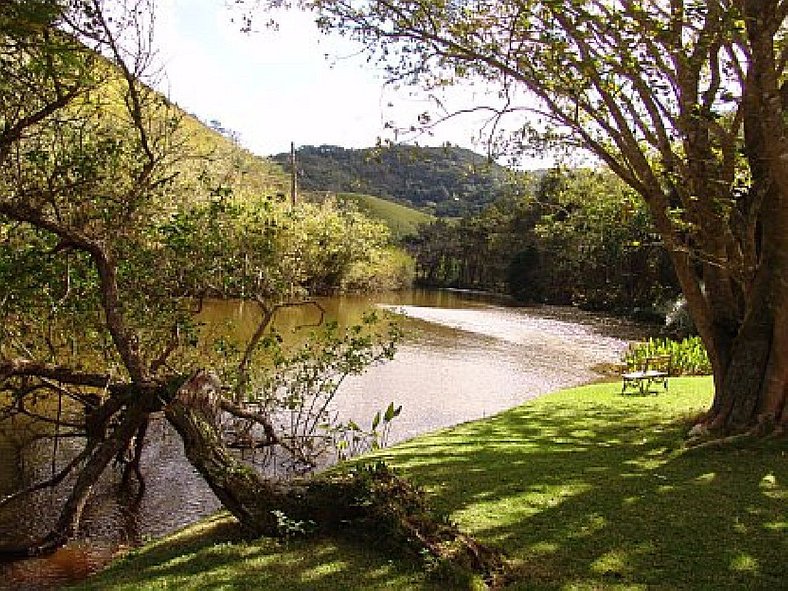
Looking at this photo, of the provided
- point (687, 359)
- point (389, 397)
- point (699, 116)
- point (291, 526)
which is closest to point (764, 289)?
point (699, 116)

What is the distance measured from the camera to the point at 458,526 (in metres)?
6.92

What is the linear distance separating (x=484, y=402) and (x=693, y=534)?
13.6 metres

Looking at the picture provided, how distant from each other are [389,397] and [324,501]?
479 inches

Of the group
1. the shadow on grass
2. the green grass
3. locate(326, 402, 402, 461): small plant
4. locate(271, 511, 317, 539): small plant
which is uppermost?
the green grass

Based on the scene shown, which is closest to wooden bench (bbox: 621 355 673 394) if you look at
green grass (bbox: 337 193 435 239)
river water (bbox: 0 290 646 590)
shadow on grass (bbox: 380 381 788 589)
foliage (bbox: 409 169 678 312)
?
river water (bbox: 0 290 646 590)

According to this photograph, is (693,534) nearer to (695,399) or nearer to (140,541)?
(140,541)

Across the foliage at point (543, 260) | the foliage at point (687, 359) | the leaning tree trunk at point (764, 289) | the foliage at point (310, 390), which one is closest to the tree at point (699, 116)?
the leaning tree trunk at point (764, 289)

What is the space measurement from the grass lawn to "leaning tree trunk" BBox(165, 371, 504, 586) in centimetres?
20

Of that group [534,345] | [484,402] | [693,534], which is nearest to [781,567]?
[693,534]

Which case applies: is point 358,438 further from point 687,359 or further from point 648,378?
point 687,359

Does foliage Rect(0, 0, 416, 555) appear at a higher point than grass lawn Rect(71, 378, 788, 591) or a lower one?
higher

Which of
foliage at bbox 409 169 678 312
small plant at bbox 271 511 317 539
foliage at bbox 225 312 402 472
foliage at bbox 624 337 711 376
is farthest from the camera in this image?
foliage at bbox 409 169 678 312

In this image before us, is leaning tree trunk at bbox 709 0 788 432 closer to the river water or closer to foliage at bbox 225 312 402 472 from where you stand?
foliage at bbox 225 312 402 472

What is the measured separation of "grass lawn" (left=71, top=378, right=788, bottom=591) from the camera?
5.84m
